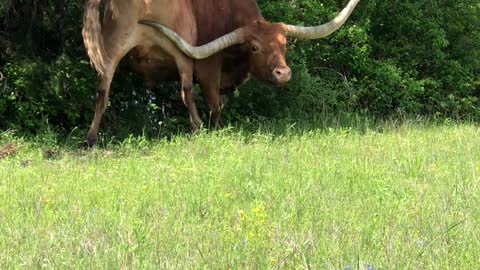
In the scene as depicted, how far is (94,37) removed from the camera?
9.11 meters

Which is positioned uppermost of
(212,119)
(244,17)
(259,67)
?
(244,17)

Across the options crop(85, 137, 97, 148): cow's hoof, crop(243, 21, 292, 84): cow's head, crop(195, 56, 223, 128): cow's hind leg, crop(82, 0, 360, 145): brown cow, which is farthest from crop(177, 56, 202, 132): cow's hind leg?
crop(85, 137, 97, 148): cow's hoof

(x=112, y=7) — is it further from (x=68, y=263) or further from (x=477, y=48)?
(x=477, y=48)

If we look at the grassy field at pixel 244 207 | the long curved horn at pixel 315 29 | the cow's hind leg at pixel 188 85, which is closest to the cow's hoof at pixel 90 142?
the grassy field at pixel 244 207

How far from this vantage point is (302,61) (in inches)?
503

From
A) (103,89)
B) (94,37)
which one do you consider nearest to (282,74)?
(103,89)

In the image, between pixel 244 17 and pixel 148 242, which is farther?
pixel 244 17

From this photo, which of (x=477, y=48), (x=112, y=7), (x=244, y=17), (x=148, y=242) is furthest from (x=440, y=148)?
(x=477, y=48)

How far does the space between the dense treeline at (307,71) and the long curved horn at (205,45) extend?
4.63ft

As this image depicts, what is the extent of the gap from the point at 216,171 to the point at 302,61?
663 cm

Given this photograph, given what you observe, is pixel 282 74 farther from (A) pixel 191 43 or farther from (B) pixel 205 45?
(A) pixel 191 43

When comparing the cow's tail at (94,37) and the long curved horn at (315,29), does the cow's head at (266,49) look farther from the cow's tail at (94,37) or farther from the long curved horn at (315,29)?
Answer: the cow's tail at (94,37)

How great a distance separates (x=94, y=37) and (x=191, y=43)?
1613 millimetres

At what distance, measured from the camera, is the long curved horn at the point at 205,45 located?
9.68m
